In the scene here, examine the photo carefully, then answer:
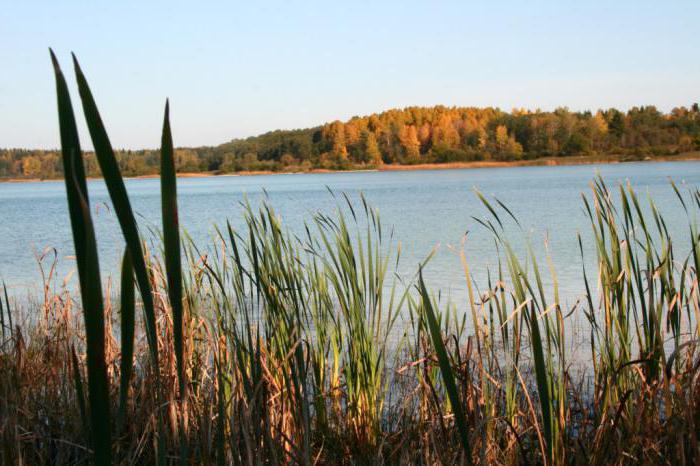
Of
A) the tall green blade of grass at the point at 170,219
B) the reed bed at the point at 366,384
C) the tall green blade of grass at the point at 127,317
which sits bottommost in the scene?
the reed bed at the point at 366,384

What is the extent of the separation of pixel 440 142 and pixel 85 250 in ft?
344

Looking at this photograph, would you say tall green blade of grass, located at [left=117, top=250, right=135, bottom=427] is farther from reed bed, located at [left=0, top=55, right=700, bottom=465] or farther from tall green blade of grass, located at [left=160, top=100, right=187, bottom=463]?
reed bed, located at [left=0, top=55, right=700, bottom=465]

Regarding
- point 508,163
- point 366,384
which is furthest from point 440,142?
point 366,384

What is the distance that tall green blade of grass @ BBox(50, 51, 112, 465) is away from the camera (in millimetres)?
682

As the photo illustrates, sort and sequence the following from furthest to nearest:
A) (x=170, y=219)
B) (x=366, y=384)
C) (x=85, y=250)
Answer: (x=366, y=384)
(x=170, y=219)
(x=85, y=250)

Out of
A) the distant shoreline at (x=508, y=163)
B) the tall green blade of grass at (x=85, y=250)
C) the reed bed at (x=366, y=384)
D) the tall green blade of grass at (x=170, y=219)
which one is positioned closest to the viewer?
the tall green blade of grass at (x=85, y=250)

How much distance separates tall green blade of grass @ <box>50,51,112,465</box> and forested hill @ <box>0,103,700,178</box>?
84920 millimetres

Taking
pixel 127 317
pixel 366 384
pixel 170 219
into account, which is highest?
pixel 170 219

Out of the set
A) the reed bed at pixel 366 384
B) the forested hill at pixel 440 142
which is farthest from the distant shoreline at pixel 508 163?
the reed bed at pixel 366 384

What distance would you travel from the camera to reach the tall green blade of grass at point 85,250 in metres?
0.68

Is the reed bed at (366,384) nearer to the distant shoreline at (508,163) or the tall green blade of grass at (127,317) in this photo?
the tall green blade of grass at (127,317)

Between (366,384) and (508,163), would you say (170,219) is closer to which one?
(366,384)

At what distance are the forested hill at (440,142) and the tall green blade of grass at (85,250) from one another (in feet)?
279

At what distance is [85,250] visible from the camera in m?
0.72
